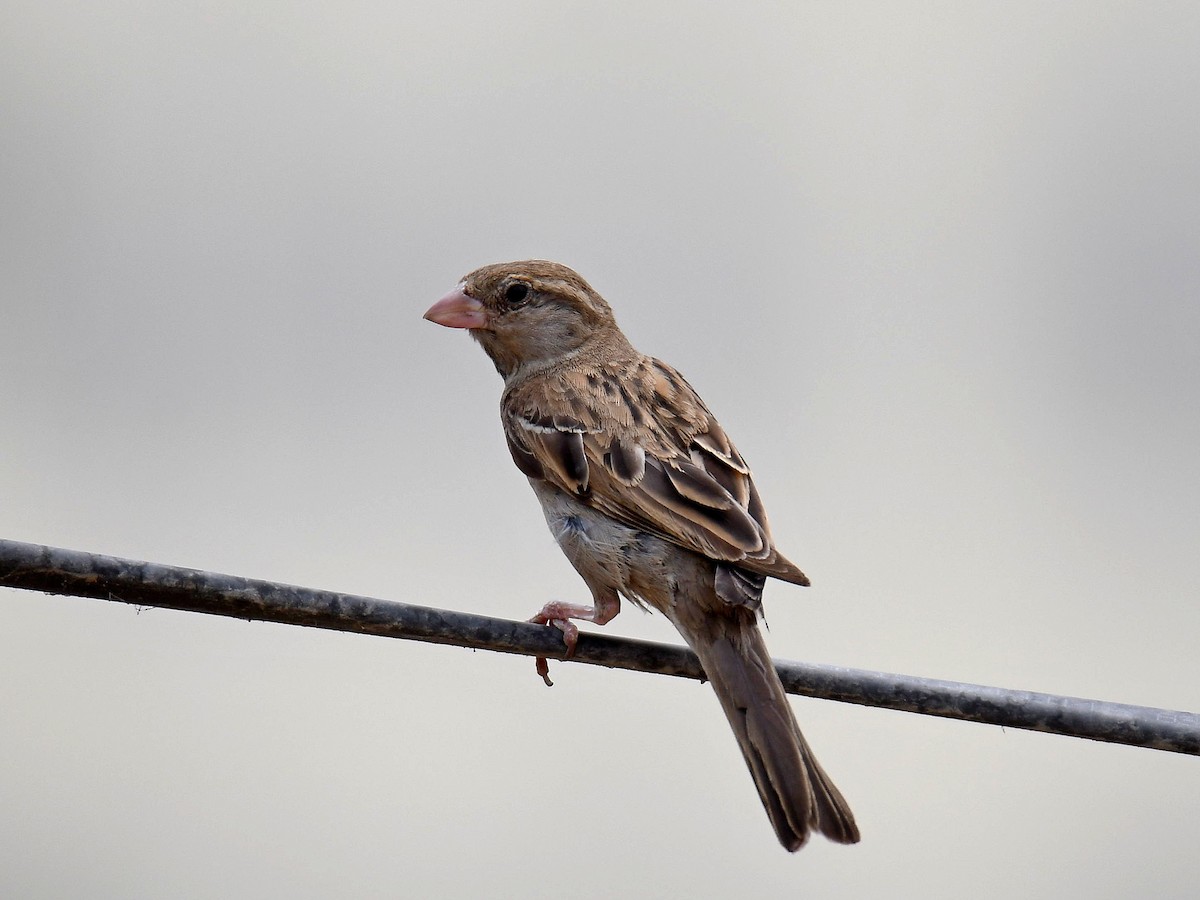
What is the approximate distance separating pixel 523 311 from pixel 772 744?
2665mm

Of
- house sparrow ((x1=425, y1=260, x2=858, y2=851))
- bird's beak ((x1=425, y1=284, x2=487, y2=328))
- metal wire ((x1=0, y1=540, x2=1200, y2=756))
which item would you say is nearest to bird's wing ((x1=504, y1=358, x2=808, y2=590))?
house sparrow ((x1=425, y1=260, x2=858, y2=851))

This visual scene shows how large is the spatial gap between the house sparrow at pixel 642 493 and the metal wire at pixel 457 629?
280mm

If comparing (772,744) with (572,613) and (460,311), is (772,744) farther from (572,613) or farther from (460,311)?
(460,311)

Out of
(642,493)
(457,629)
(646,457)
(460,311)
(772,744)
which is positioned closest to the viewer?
(457,629)

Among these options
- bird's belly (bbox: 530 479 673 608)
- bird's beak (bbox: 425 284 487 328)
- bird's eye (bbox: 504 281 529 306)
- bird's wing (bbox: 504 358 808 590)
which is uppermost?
bird's eye (bbox: 504 281 529 306)

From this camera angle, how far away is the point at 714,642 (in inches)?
157

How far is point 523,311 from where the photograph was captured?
18.9 feet

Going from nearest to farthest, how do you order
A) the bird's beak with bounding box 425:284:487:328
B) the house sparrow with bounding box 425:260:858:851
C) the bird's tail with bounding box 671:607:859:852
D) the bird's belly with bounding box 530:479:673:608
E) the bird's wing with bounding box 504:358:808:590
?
the bird's tail with bounding box 671:607:859:852
the house sparrow with bounding box 425:260:858:851
the bird's wing with bounding box 504:358:808:590
the bird's belly with bounding box 530:479:673:608
the bird's beak with bounding box 425:284:487:328

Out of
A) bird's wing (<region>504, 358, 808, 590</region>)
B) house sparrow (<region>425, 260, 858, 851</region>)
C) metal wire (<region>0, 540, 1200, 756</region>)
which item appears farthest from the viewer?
bird's wing (<region>504, 358, 808, 590</region>)

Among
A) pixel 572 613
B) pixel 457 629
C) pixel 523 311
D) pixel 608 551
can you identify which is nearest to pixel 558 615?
pixel 572 613

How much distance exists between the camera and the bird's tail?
355cm

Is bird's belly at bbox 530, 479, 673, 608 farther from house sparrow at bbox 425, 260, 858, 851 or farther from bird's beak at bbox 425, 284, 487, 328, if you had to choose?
bird's beak at bbox 425, 284, 487, 328

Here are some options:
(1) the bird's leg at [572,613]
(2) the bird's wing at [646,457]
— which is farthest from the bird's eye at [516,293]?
(1) the bird's leg at [572,613]

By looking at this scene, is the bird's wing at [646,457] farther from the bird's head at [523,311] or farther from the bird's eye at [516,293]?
the bird's eye at [516,293]
